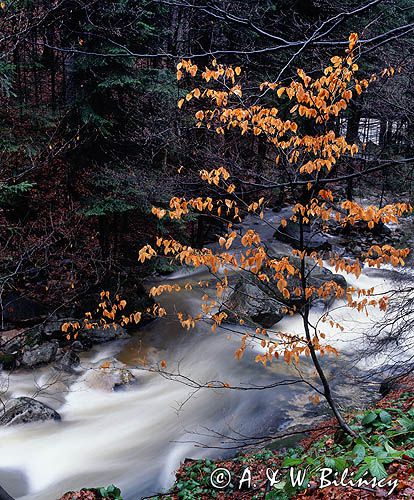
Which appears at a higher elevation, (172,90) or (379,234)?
(172,90)

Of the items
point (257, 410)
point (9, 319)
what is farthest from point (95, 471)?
point (9, 319)

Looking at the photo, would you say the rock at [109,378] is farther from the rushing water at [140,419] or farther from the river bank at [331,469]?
the river bank at [331,469]

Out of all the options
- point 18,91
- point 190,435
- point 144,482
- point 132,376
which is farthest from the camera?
point 18,91

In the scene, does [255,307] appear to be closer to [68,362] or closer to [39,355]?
[68,362]

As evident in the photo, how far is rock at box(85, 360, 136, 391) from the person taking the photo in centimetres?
910

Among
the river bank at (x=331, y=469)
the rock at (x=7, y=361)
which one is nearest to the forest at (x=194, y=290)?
the river bank at (x=331, y=469)

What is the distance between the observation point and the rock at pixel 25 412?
768cm

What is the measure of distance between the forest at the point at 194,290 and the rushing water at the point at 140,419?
1.5 inches

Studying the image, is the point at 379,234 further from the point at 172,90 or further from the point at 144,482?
the point at 144,482

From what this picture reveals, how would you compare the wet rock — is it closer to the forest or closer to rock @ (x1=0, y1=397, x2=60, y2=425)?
the forest

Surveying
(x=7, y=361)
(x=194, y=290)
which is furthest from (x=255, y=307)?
(x=7, y=361)

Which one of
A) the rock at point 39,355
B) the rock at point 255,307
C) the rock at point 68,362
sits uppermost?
the rock at point 255,307

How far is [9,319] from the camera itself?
10609mm

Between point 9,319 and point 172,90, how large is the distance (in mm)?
7548
